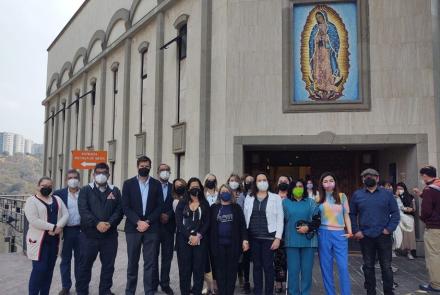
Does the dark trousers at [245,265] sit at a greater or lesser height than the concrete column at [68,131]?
lesser

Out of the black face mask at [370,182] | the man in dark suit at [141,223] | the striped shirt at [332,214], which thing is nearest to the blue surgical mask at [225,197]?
the man in dark suit at [141,223]

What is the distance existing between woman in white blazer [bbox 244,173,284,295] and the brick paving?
1323 millimetres

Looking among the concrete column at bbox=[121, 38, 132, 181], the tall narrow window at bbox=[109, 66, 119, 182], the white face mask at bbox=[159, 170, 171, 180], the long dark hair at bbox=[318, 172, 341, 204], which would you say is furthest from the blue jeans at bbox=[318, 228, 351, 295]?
the tall narrow window at bbox=[109, 66, 119, 182]

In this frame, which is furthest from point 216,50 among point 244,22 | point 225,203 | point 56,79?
point 56,79

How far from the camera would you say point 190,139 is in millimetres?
14484

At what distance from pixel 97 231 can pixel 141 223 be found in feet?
2.41

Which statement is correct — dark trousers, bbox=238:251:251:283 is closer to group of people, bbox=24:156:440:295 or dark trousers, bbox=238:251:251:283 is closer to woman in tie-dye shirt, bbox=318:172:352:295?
group of people, bbox=24:156:440:295

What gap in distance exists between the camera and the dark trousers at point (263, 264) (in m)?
6.92

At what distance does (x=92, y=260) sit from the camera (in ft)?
23.0

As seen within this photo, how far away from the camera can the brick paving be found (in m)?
7.89

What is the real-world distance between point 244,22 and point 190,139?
4257mm

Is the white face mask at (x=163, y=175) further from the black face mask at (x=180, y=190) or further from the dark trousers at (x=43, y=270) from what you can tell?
the dark trousers at (x=43, y=270)

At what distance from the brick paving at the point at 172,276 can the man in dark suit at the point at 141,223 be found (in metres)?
0.84

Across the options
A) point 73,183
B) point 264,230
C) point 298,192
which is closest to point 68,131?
point 73,183
